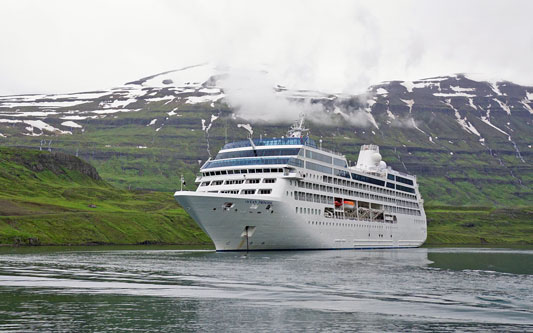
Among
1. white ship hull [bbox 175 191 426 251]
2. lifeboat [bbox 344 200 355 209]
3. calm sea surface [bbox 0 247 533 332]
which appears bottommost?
calm sea surface [bbox 0 247 533 332]

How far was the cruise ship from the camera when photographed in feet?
265

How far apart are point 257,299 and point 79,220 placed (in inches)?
4559

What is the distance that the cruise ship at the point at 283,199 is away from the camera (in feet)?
265

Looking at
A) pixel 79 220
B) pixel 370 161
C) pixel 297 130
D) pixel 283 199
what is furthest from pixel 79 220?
pixel 283 199

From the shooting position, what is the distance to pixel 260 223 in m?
82.5

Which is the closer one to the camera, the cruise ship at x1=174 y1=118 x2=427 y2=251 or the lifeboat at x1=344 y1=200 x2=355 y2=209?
the cruise ship at x1=174 y1=118 x2=427 y2=251

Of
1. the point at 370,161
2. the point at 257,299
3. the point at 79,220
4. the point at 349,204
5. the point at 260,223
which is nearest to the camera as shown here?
the point at 257,299

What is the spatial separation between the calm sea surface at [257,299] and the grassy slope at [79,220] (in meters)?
72.6

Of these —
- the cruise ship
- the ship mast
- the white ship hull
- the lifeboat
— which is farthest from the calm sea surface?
the lifeboat

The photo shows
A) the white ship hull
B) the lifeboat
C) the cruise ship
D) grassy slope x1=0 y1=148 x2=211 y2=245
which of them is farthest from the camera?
grassy slope x1=0 y1=148 x2=211 y2=245

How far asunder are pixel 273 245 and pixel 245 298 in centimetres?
4644

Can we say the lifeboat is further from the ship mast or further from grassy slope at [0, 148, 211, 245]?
grassy slope at [0, 148, 211, 245]

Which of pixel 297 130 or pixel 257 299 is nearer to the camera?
pixel 257 299

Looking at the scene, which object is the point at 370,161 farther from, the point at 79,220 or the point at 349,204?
the point at 79,220
